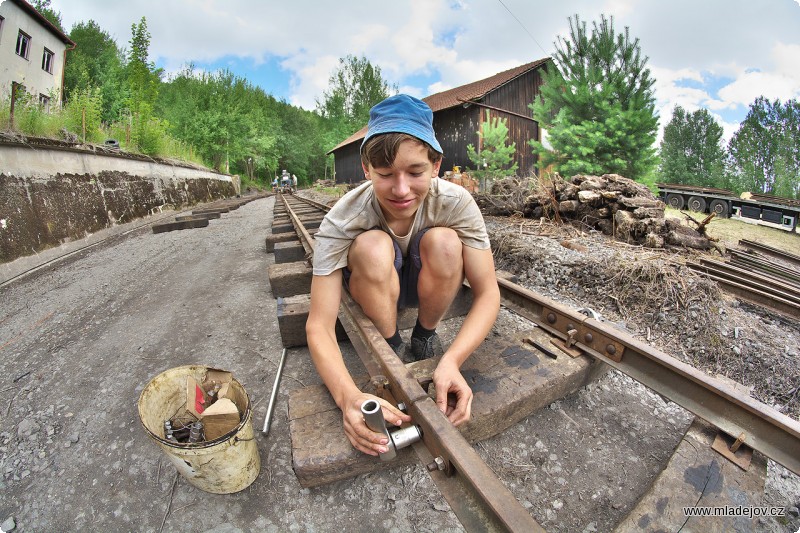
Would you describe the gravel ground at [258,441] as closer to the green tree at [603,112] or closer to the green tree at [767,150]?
the green tree at [603,112]

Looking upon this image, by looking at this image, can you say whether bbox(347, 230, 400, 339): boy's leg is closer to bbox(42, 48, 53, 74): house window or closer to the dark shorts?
the dark shorts

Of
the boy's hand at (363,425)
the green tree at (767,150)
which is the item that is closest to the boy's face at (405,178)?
Result: the boy's hand at (363,425)

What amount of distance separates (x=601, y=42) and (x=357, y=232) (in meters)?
10.9

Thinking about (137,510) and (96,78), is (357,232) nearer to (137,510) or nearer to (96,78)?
(137,510)

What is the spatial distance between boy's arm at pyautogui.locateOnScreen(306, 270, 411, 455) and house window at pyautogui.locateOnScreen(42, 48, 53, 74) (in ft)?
106

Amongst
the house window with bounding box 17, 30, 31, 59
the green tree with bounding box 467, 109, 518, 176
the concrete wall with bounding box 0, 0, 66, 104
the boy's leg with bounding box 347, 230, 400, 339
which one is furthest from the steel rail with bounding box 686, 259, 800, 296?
the house window with bounding box 17, 30, 31, 59

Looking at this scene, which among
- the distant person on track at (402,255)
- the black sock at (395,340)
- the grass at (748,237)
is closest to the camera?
the distant person on track at (402,255)

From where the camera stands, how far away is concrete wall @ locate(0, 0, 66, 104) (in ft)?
59.8

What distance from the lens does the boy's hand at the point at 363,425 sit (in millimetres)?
1080

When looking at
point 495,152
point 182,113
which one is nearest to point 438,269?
point 495,152

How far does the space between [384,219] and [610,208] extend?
14.6 ft

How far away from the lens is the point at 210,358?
2.13 meters

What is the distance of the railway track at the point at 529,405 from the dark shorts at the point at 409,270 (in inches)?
10.8

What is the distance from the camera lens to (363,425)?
112 cm
